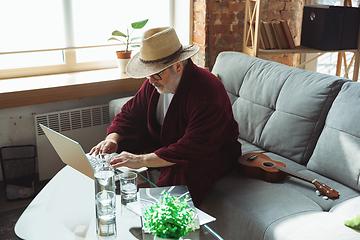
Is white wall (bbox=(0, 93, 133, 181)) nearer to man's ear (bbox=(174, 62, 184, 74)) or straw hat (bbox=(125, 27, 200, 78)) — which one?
straw hat (bbox=(125, 27, 200, 78))

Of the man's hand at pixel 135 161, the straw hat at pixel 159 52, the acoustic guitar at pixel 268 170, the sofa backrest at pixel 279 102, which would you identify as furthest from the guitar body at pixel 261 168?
the straw hat at pixel 159 52

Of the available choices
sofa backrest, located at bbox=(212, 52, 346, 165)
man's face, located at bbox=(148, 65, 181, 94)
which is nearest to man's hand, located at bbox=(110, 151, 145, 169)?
man's face, located at bbox=(148, 65, 181, 94)

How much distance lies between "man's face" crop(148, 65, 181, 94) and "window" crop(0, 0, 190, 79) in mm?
1336

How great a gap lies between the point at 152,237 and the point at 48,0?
2174 millimetres

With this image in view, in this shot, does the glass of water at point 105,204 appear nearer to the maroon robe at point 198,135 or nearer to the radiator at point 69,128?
the maroon robe at point 198,135

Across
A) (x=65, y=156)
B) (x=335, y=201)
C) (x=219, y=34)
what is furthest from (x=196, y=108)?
(x=219, y=34)

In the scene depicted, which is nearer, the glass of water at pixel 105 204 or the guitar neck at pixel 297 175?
the glass of water at pixel 105 204

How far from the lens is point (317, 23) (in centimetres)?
281

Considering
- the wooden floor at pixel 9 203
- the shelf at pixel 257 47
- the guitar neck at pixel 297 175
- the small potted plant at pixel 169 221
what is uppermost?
the shelf at pixel 257 47

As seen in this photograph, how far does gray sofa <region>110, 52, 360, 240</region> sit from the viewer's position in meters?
1.53

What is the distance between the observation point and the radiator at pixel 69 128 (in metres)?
2.71

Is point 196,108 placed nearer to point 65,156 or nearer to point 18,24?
point 65,156

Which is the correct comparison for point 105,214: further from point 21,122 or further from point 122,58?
point 122,58

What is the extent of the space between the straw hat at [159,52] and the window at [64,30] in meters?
1.30
